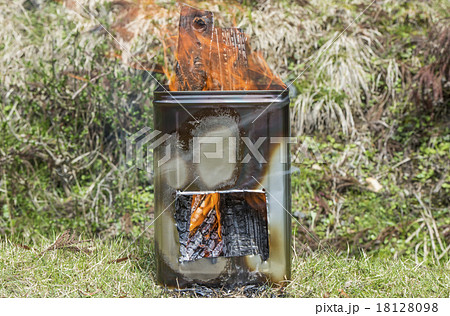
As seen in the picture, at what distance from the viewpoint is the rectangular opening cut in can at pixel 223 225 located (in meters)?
2.38

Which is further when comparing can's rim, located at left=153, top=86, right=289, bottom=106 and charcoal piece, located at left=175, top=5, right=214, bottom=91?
charcoal piece, located at left=175, top=5, right=214, bottom=91

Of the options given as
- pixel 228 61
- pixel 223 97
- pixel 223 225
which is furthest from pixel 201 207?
pixel 228 61

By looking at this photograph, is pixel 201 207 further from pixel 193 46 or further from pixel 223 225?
pixel 193 46

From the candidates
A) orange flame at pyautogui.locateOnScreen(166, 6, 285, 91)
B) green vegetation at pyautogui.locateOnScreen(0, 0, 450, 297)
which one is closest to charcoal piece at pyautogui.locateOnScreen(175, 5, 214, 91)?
orange flame at pyautogui.locateOnScreen(166, 6, 285, 91)

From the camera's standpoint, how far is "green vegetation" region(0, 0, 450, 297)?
13.5 feet

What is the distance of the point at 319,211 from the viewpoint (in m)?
4.15

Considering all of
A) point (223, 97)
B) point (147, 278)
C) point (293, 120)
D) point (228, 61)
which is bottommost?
point (147, 278)

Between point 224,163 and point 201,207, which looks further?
point 201,207

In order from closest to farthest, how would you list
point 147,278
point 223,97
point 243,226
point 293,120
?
1. point 223,97
2. point 243,226
3. point 147,278
4. point 293,120

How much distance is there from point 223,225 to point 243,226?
0.10 m

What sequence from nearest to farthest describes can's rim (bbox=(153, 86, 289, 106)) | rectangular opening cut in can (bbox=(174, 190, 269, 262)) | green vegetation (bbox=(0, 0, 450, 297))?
can's rim (bbox=(153, 86, 289, 106)) → rectangular opening cut in can (bbox=(174, 190, 269, 262)) → green vegetation (bbox=(0, 0, 450, 297))

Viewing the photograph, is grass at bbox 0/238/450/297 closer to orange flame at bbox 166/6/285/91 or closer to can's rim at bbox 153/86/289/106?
can's rim at bbox 153/86/289/106

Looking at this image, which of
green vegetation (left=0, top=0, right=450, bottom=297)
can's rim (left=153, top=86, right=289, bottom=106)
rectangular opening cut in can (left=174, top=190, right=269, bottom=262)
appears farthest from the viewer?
green vegetation (left=0, top=0, right=450, bottom=297)

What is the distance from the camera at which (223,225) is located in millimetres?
2424
